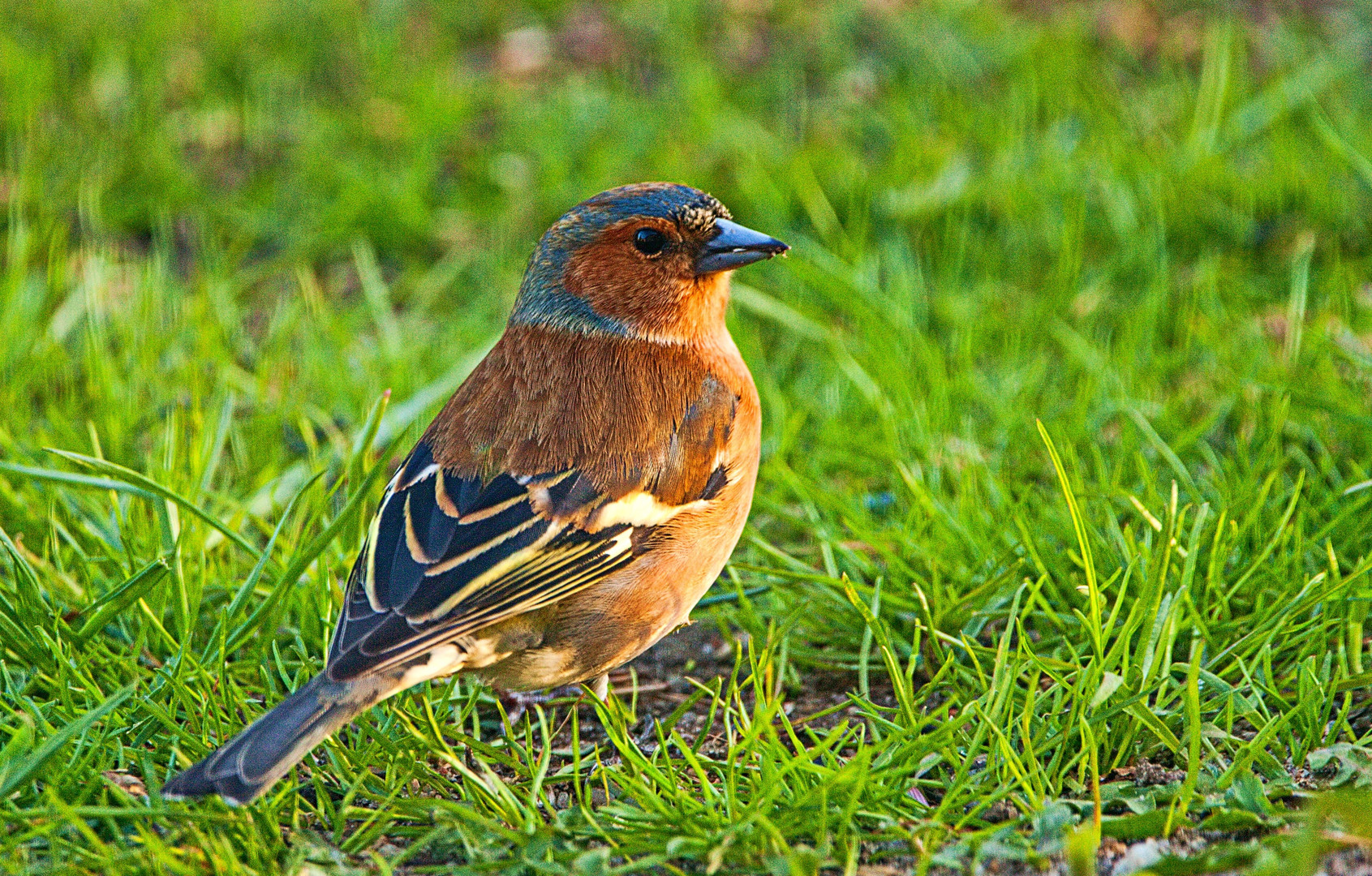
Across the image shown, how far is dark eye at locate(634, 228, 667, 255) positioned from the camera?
12.8ft

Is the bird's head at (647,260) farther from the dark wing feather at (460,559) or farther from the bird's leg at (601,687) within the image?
the bird's leg at (601,687)

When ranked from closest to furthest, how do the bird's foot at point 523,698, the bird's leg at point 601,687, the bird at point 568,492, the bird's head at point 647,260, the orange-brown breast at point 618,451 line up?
1. the bird at point 568,492
2. the orange-brown breast at point 618,451
3. the bird's leg at point 601,687
4. the bird's foot at point 523,698
5. the bird's head at point 647,260

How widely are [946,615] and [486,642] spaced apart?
1242 millimetres

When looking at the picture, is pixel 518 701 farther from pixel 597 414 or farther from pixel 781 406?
pixel 781 406

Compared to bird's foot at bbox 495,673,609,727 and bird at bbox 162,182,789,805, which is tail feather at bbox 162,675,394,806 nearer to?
bird at bbox 162,182,789,805

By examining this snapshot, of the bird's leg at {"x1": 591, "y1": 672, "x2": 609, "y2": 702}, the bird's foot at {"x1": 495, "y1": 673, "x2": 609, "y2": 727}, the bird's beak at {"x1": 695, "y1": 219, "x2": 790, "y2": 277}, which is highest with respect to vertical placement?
the bird's beak at {"x1": 695, "y1": 219, "x2": 790, "y2": 277}

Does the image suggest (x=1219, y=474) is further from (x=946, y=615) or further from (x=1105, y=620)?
(x=946, y=615)

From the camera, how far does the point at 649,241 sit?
3.92m

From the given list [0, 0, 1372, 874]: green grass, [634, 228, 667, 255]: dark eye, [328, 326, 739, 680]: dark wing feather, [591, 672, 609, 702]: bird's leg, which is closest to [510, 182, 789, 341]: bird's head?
[634, 228, 667, 255]: dark eye

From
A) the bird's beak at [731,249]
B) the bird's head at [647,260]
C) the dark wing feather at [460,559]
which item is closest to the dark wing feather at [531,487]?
the dark wing feather at [460,559]

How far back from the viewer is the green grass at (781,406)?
3.01m

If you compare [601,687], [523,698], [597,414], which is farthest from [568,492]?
[523,698]

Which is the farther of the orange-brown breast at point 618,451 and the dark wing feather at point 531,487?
the orange-brown breast at point 618,451

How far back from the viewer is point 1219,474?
13.5ft
